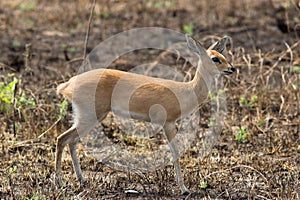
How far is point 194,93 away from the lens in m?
5.63

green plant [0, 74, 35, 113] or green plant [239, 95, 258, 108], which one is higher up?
green plant [0, 74, 35, 113]

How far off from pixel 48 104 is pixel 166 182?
2.35 metres

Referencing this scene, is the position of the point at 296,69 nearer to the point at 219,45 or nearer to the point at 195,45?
the point at 219,45

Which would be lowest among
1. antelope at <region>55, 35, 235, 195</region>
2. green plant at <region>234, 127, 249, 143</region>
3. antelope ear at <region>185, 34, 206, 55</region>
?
green plant at <region>234, 127, 249, 143</region>

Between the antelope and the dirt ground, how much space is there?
380 millimetres

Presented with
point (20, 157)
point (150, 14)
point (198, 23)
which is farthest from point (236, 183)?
point (150, 14)

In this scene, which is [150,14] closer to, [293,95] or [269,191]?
[293,95]

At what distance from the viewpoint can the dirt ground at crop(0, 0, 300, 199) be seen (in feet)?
18.5

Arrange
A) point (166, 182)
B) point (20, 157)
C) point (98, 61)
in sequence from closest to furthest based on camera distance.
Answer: point (166, 182) → point (20, 157) → point (98, 61)

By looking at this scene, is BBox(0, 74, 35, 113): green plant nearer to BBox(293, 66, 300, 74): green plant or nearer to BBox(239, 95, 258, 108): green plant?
BBox(239, 95, 258, 108): green plant

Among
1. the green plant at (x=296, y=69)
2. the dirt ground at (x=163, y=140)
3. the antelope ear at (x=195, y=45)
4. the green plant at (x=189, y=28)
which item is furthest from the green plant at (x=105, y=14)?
the antelope ear at (x=195, y=45)

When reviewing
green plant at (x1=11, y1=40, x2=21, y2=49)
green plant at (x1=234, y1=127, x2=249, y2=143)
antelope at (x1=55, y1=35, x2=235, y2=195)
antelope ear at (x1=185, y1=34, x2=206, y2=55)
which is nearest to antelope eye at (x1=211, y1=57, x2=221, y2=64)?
antelope at (x1=55, y1=35, x2=235, y2=195)

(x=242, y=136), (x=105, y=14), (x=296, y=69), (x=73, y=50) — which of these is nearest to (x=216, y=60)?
(x=242, y=136)

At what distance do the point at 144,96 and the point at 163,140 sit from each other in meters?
1.58
